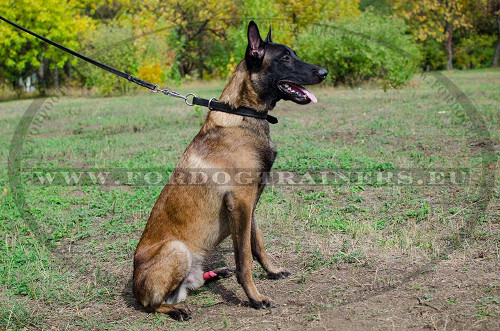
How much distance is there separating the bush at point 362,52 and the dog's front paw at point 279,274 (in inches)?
528

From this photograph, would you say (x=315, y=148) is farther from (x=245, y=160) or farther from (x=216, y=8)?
(x=216, y=8)

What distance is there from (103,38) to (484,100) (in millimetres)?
17204

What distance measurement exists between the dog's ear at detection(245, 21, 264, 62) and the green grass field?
1.84 meters

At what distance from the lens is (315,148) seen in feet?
27.6

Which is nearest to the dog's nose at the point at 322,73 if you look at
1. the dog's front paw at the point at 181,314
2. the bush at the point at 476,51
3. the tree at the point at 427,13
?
the dog's front paw at the point at 181,314

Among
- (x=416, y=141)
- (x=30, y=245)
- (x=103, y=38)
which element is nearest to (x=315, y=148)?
(x=416, y=141)

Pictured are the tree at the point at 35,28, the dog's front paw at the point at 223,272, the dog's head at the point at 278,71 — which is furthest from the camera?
the tree at the point at 35,28

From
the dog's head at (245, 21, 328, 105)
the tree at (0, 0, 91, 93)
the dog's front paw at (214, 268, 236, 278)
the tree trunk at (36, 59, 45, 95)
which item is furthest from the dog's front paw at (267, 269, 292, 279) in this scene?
the tree trunk at (36, 59, 45, 95)

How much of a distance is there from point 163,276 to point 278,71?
5.82 ft

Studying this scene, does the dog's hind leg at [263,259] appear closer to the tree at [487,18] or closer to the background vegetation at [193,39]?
the background vegetation at [193,39]

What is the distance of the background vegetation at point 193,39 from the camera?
1791 centimetres

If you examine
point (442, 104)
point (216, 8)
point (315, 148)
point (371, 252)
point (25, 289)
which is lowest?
point (25, 289)

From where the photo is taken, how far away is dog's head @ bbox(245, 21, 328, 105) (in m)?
3.85

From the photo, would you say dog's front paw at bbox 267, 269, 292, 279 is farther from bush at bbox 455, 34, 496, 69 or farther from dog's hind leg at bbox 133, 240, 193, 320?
bush at bbox 455, 34, 496, 69
